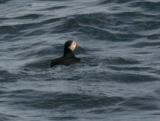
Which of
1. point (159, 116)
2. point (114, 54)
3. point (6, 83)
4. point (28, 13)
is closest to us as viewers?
point (159, 116)

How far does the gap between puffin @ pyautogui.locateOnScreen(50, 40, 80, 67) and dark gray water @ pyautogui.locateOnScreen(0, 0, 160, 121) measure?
166 millimetres

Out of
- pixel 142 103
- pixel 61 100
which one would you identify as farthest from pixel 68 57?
pixel 142 103

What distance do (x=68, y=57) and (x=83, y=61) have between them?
560mm

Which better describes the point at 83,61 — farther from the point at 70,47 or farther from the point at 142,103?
the point at 142,103

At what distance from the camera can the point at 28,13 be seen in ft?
96.0

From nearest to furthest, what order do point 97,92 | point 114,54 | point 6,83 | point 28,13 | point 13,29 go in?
point 97,92, point 6,83, point 114,54, point 13,29, point 28,13

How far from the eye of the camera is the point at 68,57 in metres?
21.5

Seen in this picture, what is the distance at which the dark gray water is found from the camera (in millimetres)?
17875

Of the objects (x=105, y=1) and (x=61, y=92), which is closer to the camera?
(x=61, y=92)

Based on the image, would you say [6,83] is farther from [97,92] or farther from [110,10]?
[110,10]

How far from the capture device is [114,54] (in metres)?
22.5

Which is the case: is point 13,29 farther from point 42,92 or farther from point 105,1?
point 42,92

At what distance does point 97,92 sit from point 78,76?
1.38 m

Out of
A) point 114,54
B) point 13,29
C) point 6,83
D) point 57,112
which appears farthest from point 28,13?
point 57,112
